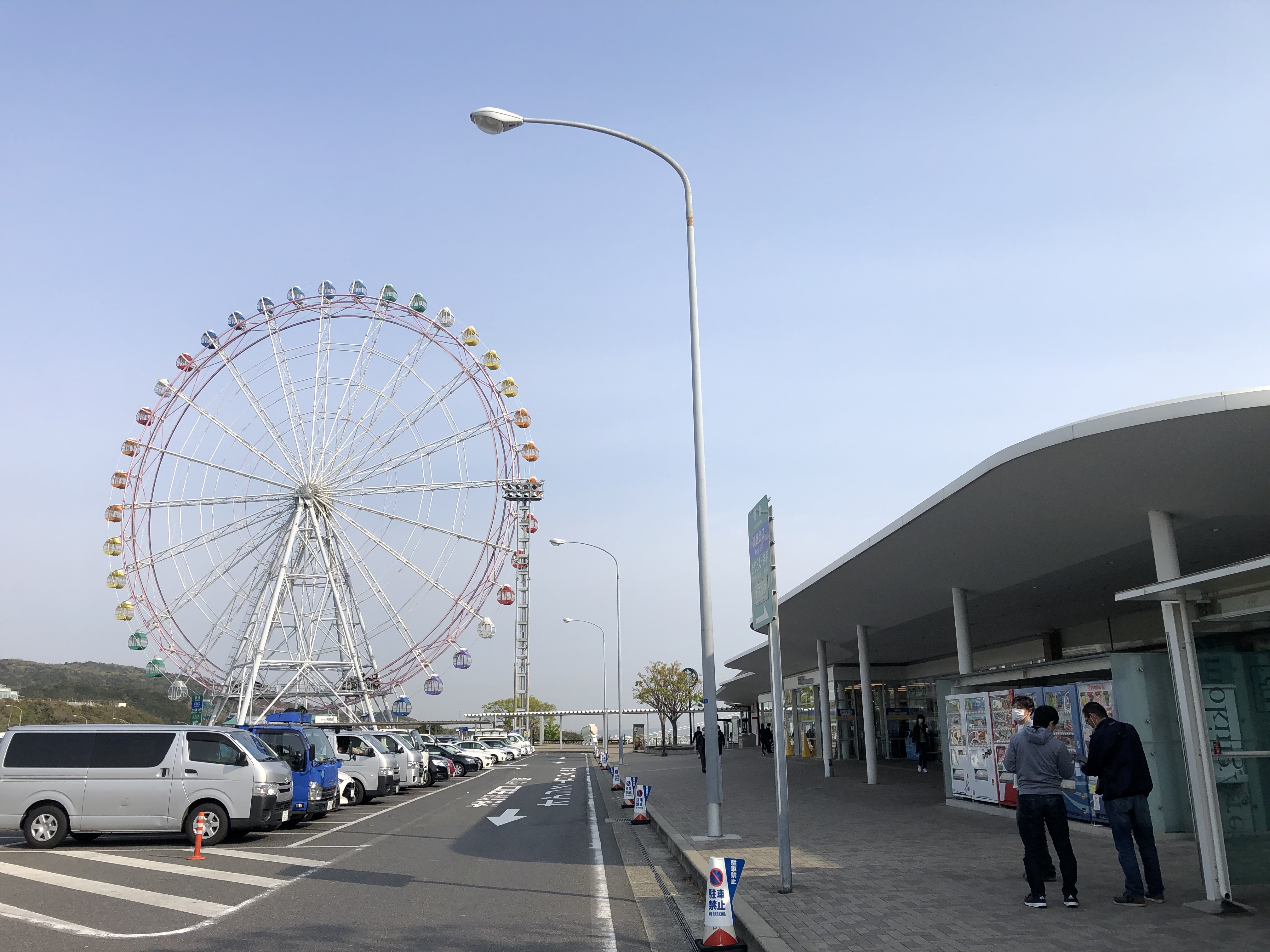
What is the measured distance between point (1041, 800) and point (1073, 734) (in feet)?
21.6

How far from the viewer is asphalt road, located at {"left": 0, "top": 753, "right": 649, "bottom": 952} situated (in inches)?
301

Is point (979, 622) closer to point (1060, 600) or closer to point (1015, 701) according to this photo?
point (1060, 600)

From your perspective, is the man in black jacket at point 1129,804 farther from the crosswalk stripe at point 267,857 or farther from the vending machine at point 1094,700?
the crosswalk stripe at point 267,857

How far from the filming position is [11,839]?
48.6 feet

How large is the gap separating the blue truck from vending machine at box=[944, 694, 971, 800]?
11739 millimetres

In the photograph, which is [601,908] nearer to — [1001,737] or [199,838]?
[199,838]

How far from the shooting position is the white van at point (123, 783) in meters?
13.6

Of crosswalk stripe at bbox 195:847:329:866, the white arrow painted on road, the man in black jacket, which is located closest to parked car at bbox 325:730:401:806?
the white arrow painted on road

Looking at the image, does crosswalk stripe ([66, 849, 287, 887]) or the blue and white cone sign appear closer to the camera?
the blue and white cone sign

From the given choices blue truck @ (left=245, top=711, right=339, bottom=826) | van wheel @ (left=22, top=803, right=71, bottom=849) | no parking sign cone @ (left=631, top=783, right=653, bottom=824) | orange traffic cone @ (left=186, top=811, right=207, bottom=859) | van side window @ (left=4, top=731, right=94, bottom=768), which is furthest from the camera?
no parking sign cone @ (left=631, top=783, right=653, bottom=824)

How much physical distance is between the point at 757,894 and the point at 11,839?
12636 mm

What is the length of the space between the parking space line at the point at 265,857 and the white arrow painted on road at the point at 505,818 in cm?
513

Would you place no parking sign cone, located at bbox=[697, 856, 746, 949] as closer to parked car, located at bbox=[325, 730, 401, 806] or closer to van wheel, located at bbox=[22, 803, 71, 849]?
van wheel, located at bbox=[22, 803, 71, 849]

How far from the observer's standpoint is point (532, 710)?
4377 inches
